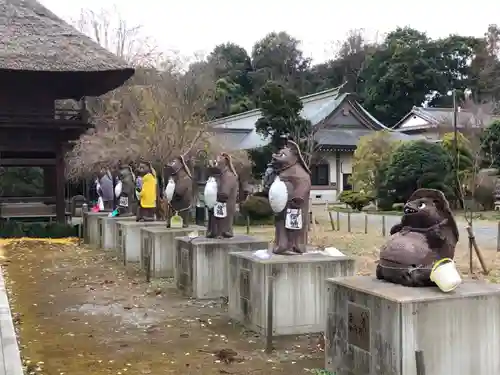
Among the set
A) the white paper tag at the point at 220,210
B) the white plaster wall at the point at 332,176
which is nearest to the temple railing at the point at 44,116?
the white paper tag at the point at 220,210

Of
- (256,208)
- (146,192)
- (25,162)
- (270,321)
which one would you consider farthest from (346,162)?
(270,321)

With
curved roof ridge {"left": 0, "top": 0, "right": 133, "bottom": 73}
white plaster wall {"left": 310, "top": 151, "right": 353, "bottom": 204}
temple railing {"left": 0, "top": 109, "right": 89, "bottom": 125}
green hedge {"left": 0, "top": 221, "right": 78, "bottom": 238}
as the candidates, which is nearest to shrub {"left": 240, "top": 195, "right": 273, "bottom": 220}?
green hedge {"left": 0, "top": 221, "right": 78, "bottom": 238}

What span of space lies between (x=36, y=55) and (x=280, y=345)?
48.0ft

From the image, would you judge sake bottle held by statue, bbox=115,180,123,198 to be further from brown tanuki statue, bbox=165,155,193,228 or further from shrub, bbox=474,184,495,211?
shrub, bbox=474,184,495,211

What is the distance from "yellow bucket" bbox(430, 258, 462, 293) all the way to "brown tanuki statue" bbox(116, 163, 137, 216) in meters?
12.0

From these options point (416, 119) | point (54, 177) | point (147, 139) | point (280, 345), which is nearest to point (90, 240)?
point (54, 177)

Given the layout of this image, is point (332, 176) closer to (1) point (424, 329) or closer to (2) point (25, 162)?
(2) point (25, 162)

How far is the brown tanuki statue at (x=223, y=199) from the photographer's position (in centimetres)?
916

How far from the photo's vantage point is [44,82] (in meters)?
19.7

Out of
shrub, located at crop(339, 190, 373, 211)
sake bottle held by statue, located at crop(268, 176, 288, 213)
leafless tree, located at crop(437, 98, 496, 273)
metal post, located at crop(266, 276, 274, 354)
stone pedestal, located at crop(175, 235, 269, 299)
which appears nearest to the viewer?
metal post, located at crop(266, 276, 274, 354)

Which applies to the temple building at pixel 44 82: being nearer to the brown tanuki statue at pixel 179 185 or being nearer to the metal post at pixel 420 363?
the brown tanuki statue at pixel 179 185

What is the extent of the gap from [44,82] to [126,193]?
5.90 meters

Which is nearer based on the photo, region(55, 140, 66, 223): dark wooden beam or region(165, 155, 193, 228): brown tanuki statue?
region(165, 155, 193, 228): brown tanuki statue

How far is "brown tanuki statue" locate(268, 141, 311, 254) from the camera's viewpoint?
7113 mm
